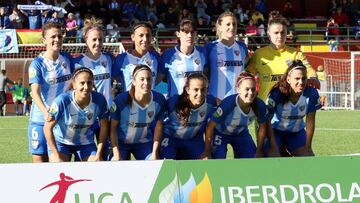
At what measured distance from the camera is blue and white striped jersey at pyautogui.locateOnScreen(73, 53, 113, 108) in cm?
946

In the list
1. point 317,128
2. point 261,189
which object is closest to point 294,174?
point 261,189

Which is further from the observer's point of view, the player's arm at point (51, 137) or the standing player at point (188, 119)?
the standing player at point (188, 119)

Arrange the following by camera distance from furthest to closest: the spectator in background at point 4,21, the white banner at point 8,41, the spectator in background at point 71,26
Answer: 1. the spectator in background at point 4,21
2. the spectator in background at point 71,26
3. the white banner at point 8,41

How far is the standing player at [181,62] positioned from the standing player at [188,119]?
767mm

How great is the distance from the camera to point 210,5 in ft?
110

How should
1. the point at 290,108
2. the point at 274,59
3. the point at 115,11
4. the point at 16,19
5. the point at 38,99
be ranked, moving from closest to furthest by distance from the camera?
the point at 38,99, the point at 290,108, the point at 274,59, the point at 16,19, the point at 115,11

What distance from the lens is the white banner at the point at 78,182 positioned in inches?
287

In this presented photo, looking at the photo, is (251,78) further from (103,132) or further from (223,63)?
(103,132)

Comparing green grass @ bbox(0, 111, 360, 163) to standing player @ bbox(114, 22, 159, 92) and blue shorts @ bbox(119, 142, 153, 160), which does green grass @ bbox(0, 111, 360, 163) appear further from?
blue shorts @ bbox(119, 142, 153, 160)

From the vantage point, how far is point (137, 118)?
8.81 metres

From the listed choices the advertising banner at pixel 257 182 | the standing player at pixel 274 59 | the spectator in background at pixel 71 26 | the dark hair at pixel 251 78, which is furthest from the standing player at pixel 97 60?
the spectator in background at pixel 71 26

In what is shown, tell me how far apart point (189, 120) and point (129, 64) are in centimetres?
117

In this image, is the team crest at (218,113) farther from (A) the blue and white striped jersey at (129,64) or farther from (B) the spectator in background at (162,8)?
(B) the spectator in background at (162,8)

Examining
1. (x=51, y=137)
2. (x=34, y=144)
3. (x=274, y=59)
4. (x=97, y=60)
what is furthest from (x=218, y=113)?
(x=34, y=144)
